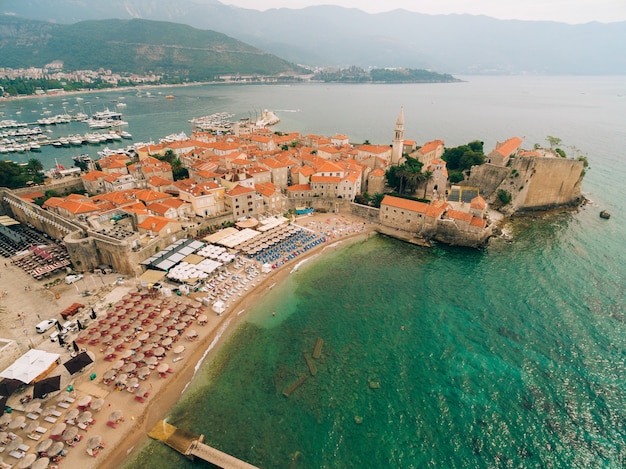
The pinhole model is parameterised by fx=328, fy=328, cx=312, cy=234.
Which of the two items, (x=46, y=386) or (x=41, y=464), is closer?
(x=41, y=464)

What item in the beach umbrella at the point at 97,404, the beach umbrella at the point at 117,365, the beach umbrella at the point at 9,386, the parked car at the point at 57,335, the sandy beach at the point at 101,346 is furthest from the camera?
the parked car at the point at 57,335

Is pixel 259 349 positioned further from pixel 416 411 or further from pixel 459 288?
pixel 459 288

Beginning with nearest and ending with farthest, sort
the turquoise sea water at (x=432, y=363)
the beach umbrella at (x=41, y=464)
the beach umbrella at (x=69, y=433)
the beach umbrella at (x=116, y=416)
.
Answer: the beach umbrella at (x=41, y=464) < the beach umbrella at (x=69, y=433) < the turquoise sea water at (x=432, y=363) < the beach umbrella at (x=116, y=416)

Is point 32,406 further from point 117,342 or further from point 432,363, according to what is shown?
point 432,363

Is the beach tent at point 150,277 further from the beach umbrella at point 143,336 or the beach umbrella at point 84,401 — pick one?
the beach umbrella at point 84,401

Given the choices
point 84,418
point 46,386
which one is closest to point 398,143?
point 84,418

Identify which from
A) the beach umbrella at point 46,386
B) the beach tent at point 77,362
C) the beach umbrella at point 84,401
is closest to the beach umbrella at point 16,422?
the beach umbrella at point 46,386

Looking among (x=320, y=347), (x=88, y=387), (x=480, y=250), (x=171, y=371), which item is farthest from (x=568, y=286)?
(x=88, y=387)
